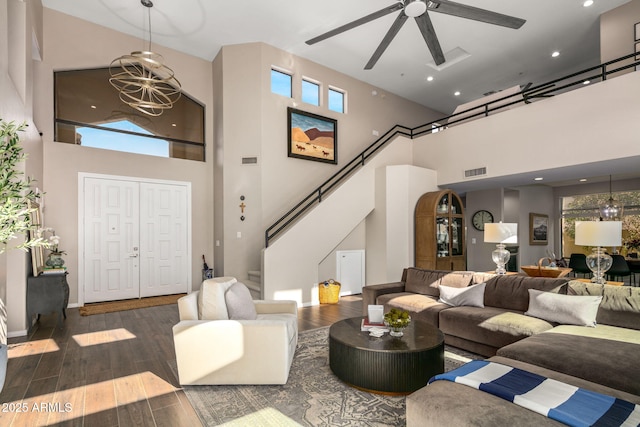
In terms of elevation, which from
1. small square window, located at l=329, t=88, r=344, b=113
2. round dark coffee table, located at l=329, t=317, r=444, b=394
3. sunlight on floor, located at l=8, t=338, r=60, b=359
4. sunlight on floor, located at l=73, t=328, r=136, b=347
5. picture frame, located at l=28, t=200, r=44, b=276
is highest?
small square window, located at l=329, t=88, r=344, b=113

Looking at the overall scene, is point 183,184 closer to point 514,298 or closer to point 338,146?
point 338,146

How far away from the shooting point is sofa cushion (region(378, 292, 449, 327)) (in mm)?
4152

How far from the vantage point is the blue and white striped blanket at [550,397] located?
1.64m

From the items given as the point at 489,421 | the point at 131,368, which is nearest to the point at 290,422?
the point at 489,421

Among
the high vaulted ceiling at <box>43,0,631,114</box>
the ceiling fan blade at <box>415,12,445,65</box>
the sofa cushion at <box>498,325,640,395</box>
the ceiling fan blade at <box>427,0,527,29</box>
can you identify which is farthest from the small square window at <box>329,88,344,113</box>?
the sofa cushion at <box>498,325,640,395</box>

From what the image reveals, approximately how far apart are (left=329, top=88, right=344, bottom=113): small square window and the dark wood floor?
5449 millimetres

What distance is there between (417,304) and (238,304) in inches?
96.2

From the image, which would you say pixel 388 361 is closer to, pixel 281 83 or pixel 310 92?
pixel 281 83

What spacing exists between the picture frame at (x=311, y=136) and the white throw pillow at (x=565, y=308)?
5364 millimetres

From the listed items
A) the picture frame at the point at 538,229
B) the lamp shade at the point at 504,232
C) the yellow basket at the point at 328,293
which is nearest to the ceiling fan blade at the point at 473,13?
the lamp shade at the point at 504,232

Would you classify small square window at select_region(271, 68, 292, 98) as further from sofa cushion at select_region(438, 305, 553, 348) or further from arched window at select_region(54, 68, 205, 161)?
sofa cushion at select_region(438, 305, 553, 348)

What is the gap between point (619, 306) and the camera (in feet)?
10.7

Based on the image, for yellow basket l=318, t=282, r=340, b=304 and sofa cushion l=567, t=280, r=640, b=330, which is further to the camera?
yellow basket l=318, t=282, r=340, b=304

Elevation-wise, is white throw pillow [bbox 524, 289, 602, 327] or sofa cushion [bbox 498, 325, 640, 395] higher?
white throw pillow [bbox 524, 289, 602, 327]
